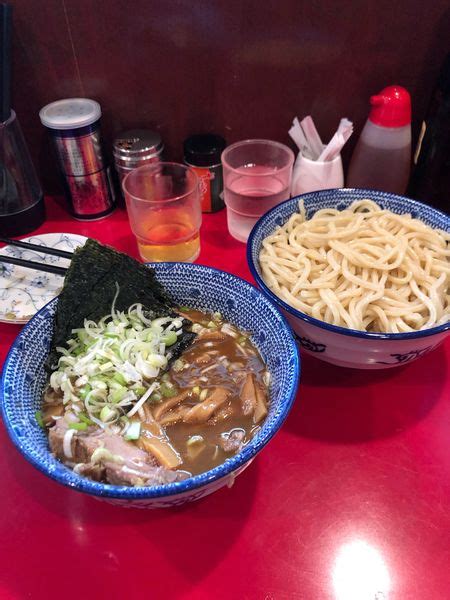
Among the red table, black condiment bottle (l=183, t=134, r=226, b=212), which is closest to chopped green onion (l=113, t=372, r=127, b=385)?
the red table

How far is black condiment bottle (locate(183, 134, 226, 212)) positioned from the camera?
1.77m

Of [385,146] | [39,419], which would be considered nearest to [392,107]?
[385,146]

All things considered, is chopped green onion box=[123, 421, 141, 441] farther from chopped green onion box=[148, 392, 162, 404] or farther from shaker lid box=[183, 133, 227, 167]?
shaker lid box=[183, 133, 227, 167]

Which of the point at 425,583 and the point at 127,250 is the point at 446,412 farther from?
the point at 127,250

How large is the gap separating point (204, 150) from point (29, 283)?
798 millimetres

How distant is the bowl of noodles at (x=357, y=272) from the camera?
114 centimetres

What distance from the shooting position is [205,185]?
73.3 inches

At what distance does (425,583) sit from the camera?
0.94m

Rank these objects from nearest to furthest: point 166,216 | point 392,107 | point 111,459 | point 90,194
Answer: point 111,459, point 392,107, point 166,216, point 90,194

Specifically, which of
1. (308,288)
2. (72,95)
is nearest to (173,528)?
(308,288)

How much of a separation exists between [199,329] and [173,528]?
0.48 metres

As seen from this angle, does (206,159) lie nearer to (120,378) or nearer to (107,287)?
(107,287)

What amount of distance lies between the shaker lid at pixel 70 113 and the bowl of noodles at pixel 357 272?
2.50 feet

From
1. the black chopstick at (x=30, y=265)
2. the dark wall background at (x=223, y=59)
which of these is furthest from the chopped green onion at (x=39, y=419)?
the dark wall background at (x=223, y=59)
